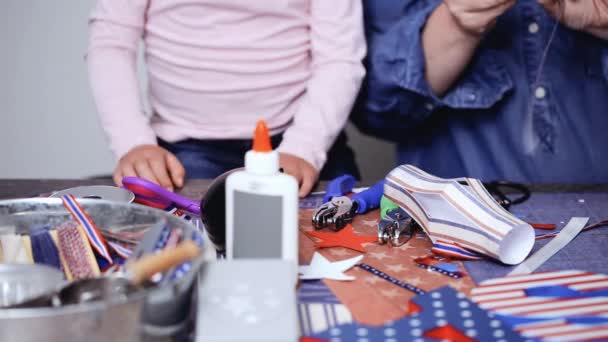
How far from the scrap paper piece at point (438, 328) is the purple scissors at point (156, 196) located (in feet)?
0.90

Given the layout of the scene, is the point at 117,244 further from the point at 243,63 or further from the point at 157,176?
the point at 243,63

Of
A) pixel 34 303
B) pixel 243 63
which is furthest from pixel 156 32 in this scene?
pixel 34 303

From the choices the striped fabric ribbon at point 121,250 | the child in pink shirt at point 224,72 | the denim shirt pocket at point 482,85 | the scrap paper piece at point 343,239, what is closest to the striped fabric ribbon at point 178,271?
the striped fabric ribbon at point 121,250

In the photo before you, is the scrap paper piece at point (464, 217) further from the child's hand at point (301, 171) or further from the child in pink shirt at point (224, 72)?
the child in pink shirt at point (224, 72)

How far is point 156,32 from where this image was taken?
963 mm

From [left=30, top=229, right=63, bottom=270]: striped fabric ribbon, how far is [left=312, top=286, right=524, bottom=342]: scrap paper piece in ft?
0.68

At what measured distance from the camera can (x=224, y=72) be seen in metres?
0.96

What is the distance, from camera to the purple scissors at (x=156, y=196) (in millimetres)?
687

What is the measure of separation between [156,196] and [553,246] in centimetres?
39

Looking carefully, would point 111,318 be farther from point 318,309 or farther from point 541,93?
point 541,93

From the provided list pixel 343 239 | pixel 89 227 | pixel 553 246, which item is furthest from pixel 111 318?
pixel 553 246

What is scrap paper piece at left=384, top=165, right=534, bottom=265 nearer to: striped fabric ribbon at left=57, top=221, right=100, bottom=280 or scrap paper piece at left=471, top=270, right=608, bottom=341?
scrap paper piece at left=471, top=270, right=608, bottom=341

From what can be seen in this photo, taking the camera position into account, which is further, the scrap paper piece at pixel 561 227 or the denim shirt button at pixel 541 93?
the denim shirt button at pixel 541 93

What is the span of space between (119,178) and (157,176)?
0.05m
